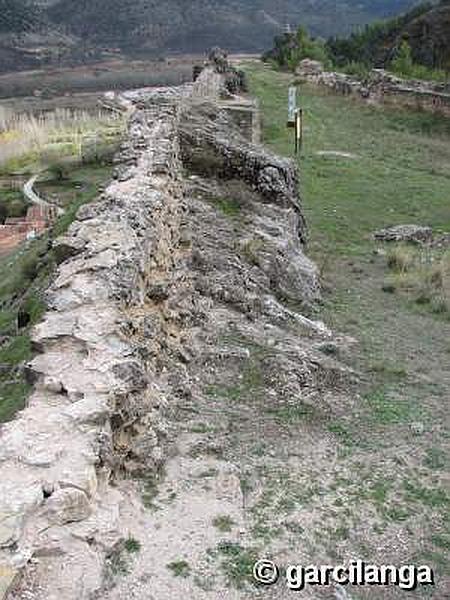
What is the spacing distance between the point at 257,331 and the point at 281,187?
545cm

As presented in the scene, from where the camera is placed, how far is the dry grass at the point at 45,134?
5288 centimetres

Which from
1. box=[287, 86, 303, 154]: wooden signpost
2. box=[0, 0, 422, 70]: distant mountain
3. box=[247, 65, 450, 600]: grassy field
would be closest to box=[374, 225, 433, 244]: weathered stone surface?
box=[247, 65, 450, 600]: grassy field

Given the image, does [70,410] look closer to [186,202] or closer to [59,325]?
[59,325]

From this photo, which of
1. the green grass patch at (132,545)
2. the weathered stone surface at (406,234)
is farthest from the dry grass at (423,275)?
the green grass patch at (132,545)

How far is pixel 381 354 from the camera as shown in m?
10.4

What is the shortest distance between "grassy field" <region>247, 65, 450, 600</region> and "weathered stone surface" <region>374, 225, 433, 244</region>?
298 millimetres

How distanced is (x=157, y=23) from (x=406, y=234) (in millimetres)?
117795

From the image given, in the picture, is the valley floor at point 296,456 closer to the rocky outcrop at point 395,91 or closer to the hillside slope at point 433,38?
the rocky outcrop at point 395,91

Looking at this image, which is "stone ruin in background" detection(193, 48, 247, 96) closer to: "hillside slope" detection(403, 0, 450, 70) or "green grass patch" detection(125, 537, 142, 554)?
"hillside slope" detection(403, 0, 450, 70)

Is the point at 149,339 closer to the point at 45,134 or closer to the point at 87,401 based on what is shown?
the point at 87,401

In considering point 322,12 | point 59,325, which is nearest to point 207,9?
point 322,12

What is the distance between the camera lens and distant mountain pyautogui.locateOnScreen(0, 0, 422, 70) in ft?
380

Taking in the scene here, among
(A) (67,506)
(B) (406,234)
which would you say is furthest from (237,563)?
(B) (406,234)

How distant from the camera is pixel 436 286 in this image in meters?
14.1
